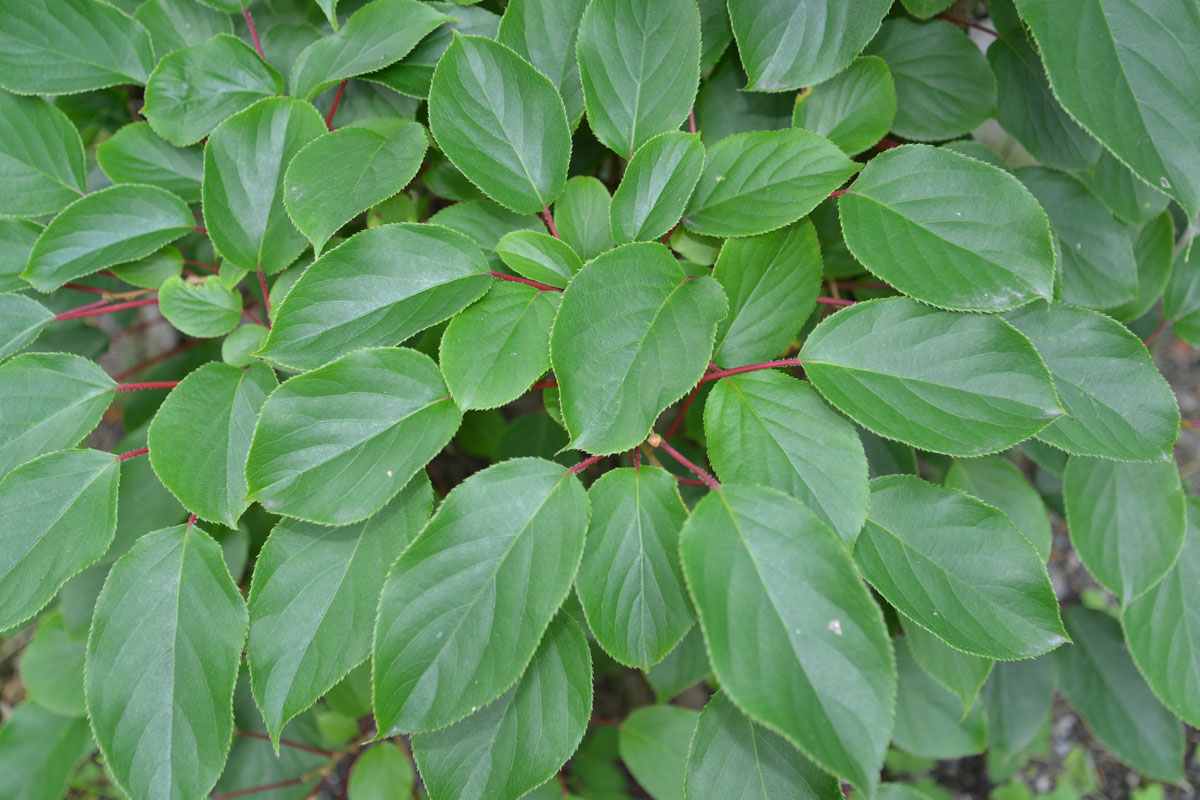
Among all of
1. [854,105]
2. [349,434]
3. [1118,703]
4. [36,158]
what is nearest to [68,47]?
[36,158]

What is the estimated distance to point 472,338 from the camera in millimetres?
756

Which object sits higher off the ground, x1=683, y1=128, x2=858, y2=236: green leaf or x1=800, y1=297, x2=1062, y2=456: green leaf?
x1=683, y1=128, x2=858, y2=236: green leaf

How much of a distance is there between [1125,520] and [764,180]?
72 centimetres

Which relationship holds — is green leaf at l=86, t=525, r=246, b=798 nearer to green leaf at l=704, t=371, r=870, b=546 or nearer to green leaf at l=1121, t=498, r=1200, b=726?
green leaf at l=704, t=371, r=870, b=546

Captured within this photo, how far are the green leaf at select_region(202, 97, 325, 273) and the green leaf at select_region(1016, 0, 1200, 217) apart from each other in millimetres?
824

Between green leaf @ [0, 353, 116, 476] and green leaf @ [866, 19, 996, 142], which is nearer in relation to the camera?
green leaf @ [0, 353, 116, 476]

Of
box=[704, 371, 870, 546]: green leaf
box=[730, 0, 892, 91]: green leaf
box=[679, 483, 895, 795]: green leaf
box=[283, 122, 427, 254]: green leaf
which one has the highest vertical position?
box=[730, 0, 892, 91]: green leaf

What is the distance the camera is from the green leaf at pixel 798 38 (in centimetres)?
81

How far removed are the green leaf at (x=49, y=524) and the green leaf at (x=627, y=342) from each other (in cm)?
58

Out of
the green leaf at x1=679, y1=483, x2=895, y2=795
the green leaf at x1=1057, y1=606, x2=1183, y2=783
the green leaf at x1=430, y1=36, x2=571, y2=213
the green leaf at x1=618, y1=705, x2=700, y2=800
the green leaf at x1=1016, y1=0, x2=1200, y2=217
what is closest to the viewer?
the green leaf at x1=679, y1=483, x2=895, y2=795

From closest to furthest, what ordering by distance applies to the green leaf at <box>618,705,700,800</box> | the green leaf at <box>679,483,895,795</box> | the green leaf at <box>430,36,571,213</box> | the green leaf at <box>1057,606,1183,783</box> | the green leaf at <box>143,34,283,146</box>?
the green leaf at <box>679,483,895,795</box> < the green leaf at <box>430,36,571,213</box> < the green leaf at <box>143,34,283,146</box> < the green leaf at <box>618,705,700,800</box> < the green leaf at <box>1057,606,1183,783</box>

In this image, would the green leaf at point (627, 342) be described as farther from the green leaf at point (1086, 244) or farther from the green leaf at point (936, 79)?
the green leaf at point (1086, 244)

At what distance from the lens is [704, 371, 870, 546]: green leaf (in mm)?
723

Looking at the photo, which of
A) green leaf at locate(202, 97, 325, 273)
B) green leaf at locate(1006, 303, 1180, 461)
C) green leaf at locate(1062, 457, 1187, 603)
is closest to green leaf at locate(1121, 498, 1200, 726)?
green leaf at locate(1062, 457, 1187, 603)
